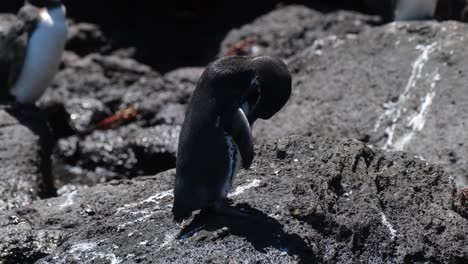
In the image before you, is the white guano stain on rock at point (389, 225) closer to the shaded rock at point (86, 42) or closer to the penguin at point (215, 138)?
the penguin at point (215, 138)

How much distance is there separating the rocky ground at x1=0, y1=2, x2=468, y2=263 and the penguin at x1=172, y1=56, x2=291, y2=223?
0.45ft

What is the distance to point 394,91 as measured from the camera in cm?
739

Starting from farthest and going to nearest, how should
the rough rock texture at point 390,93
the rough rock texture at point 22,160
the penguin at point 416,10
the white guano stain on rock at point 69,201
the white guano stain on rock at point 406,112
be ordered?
the penguin at point 416,10, the rough rock texture at point 22,160, the white guano stain on rock at point 406,112, the rough rock texture at point 390,93, the white guano stain on rock at point 69,201

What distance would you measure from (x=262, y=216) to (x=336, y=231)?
37 cm

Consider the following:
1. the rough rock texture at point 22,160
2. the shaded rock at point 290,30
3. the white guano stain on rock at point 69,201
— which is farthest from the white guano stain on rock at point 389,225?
the shaded rock at point 290,30

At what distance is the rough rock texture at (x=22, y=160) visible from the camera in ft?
23.7

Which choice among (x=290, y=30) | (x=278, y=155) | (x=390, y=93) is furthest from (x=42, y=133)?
(x=278, y=155)

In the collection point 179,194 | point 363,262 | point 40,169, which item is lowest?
point 40,169

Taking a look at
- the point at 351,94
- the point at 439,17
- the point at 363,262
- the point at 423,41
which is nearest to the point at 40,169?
the point at 351,94

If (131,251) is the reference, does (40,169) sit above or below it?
below

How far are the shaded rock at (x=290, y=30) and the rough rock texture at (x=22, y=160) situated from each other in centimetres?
253

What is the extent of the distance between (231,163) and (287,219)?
421 mm

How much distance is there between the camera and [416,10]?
953cm

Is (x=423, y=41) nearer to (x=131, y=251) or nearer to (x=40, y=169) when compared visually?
(x=40, y=169)
